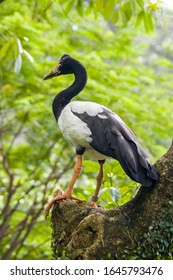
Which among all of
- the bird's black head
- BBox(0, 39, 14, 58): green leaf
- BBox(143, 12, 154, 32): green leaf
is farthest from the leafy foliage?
the bird's black head

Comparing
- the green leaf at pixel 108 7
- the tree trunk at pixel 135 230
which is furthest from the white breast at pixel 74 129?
the green leaf at pixel 108 7

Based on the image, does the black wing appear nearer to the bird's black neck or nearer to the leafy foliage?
the bird's black neck

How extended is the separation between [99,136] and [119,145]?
0.46ft

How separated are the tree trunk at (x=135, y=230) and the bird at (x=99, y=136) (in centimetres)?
9

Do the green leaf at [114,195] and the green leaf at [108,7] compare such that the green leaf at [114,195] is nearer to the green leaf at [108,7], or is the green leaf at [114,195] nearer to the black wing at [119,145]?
the black wing at [119,145]

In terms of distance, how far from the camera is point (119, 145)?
3.07m

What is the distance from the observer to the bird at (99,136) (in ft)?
9.88

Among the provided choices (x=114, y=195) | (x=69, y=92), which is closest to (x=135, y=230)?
(x=114, y=195)

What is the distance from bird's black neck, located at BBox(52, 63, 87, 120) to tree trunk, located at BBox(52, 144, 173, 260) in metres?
0.74

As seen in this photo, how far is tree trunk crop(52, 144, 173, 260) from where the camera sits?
9.63 feet

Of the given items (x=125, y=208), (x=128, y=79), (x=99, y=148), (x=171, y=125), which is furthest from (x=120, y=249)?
(x=171, y=125)

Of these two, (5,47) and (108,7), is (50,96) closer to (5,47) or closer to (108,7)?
(5,47)

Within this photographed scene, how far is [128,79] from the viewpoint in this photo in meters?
5.68

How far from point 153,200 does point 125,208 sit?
18 cm
